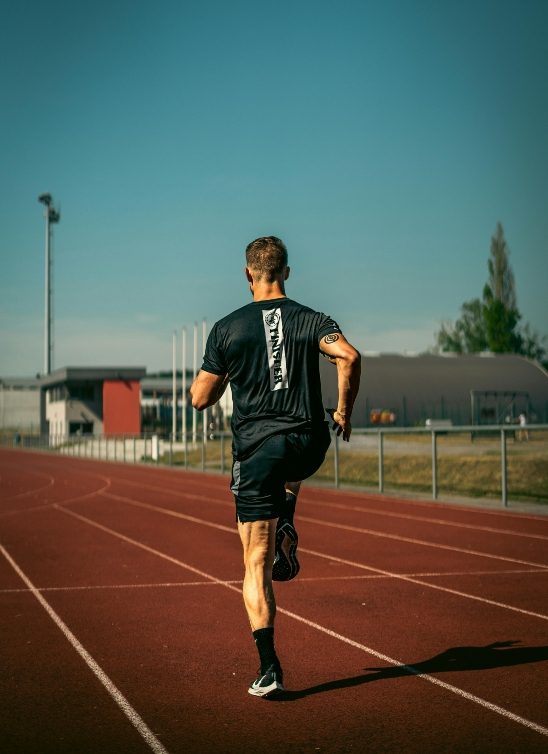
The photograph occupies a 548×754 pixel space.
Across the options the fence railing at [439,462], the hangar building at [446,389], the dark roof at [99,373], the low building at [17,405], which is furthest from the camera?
the low building at [17,405]

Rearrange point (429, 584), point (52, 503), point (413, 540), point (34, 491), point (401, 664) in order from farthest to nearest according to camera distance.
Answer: point (34, 491)
point (52, 503)
point (413, 540)
point (429, 584)
point (401, 664)

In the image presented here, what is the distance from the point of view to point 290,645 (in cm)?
625

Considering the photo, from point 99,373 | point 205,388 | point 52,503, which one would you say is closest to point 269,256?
point 205,388

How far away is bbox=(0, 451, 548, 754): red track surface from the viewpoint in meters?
4.39

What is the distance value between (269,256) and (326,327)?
1.56 feet

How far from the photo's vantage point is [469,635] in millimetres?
6520

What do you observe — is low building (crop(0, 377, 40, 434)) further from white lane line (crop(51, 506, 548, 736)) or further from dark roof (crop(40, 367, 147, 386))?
white lane line (crop(51, 506, 548, 736))

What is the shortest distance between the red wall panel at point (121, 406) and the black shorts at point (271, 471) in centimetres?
7770

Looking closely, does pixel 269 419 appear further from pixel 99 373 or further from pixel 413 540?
pixel 99 373

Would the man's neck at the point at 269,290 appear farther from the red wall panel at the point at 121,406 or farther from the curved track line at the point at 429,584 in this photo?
the red wall panel at the point at 121,406

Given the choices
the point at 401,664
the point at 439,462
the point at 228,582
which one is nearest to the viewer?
the point at 401,664

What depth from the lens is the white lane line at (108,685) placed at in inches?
169

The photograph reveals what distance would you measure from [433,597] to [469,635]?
161 centimetres

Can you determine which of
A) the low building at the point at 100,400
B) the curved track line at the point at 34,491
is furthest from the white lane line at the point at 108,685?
the low building at the point at 100,400
